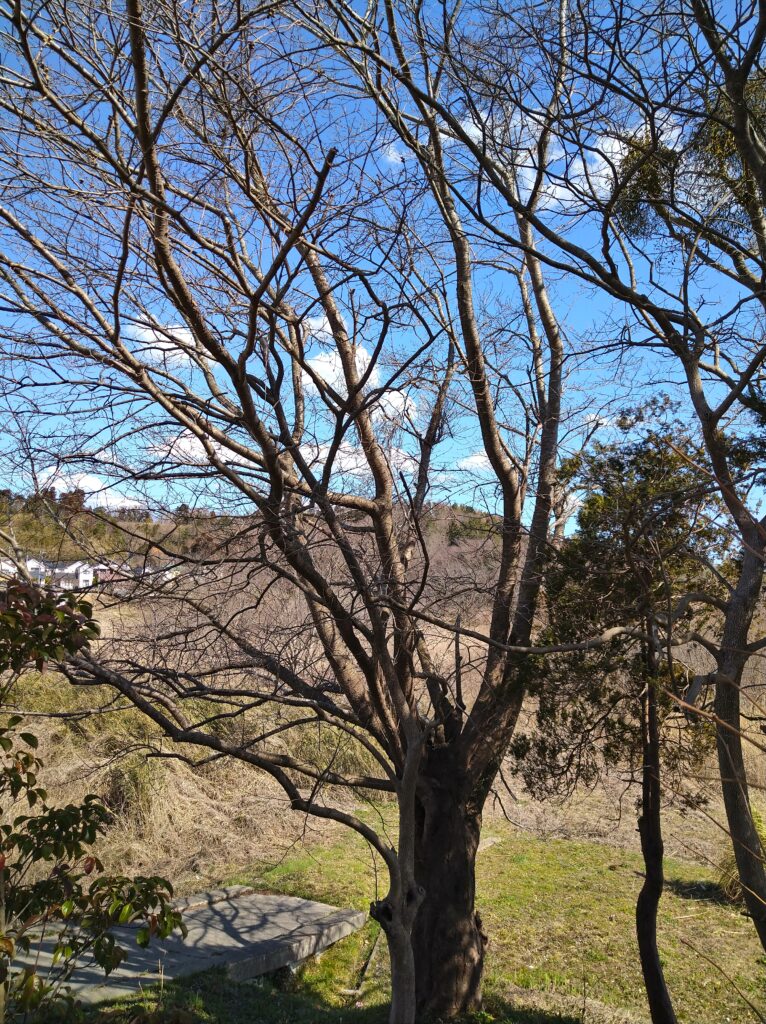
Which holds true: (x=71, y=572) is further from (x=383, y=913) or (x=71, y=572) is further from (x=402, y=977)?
(x=402, y=977)

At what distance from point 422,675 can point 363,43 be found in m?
4.18

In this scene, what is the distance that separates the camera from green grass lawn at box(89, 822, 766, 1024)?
5.93 meters

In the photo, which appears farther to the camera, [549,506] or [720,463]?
[549,506]

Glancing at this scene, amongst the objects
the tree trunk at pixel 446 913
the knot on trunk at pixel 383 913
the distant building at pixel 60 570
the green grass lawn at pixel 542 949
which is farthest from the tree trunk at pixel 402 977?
the distant building at pixel 60 570

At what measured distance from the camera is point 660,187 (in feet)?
17.5

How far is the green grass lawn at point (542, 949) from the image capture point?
5930 millimetres

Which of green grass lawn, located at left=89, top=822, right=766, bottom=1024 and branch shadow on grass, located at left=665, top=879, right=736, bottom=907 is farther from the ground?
branch shadow on grass, located at left=665, top=879, right=736, bottom=907

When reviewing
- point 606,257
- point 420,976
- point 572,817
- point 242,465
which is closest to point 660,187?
point 606,257

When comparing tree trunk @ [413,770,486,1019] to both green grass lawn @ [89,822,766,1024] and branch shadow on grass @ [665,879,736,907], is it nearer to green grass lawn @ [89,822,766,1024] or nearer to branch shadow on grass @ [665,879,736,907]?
green grass lawn @ [89,822,766,1024]

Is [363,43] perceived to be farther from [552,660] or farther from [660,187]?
[552,660]

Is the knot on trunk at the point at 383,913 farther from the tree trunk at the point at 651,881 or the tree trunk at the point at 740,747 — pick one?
the tree trunk at the point at 651,881

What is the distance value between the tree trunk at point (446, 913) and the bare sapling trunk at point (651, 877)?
4.20 ft

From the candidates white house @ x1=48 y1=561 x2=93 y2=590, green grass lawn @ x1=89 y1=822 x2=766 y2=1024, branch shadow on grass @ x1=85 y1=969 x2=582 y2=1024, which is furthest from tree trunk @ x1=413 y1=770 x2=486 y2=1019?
white house @ x1=48 y1=561 x2=93 y2=590

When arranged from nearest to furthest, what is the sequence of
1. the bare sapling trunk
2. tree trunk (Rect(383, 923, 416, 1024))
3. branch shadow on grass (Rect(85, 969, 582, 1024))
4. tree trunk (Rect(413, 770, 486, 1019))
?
1. tree trunk (Rect(383, 923, 416, 1024))
2. branch shadow on grass (Rect(85, 969, 582, 1024))
3. the bare sapling trunk
4. tree trunk (Rect(413, 770, 486, 1019))
